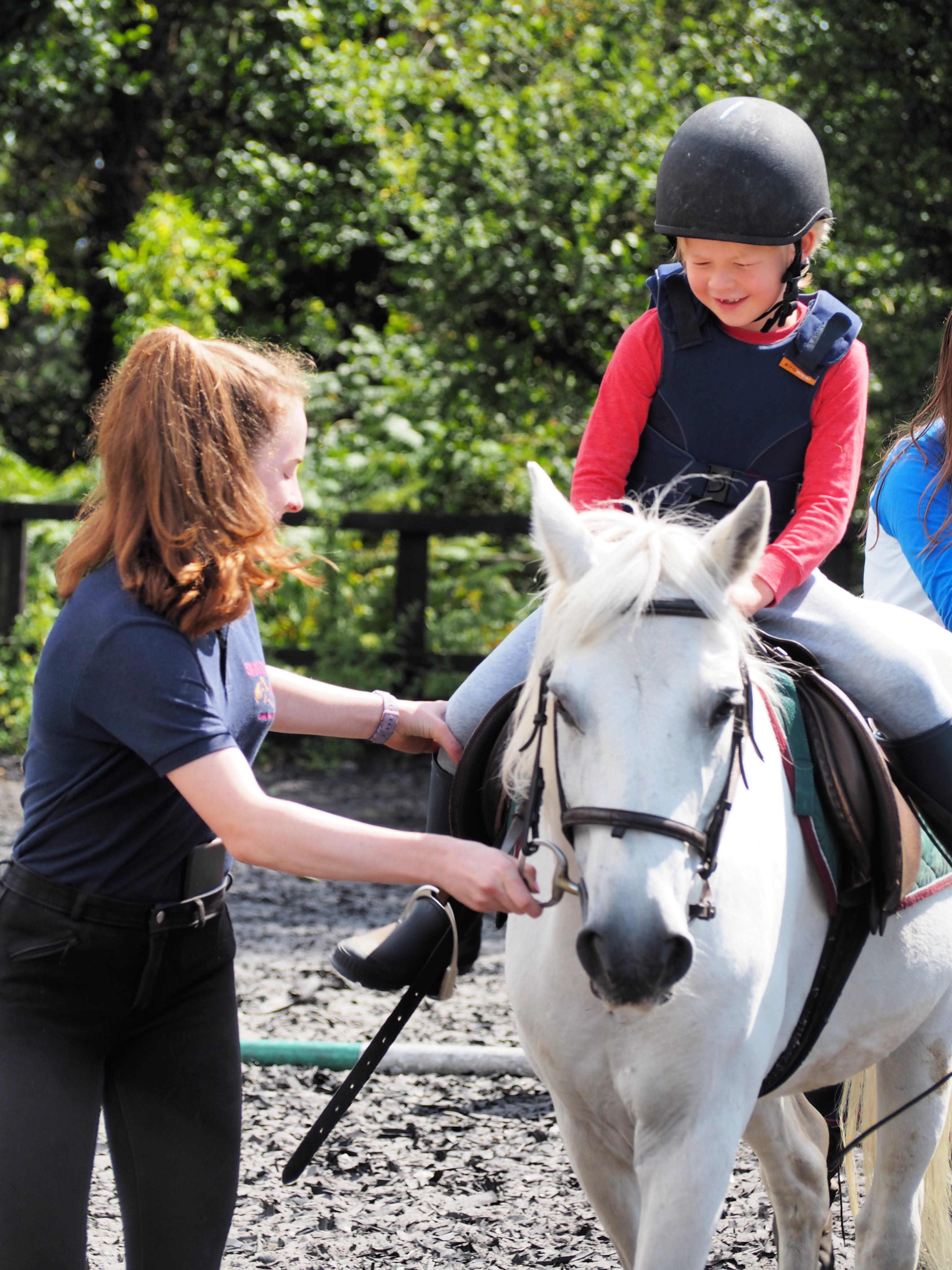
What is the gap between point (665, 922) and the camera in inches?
59.8

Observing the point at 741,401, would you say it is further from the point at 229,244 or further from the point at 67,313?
the point at 67,313

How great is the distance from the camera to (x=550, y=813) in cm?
187

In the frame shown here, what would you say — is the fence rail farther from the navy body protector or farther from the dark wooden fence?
the navy body protector

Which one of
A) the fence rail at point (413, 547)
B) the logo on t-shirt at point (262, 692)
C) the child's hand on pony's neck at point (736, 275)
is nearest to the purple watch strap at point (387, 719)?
the logo on t-shirt at point (262, 692)

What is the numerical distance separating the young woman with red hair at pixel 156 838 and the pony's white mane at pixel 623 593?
267 mm

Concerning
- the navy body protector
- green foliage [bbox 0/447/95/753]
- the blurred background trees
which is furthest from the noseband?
green foliage [bbox 0/447/95/753]

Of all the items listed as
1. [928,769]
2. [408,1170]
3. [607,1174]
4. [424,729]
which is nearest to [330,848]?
[424,729]

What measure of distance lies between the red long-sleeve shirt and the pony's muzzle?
0.97m

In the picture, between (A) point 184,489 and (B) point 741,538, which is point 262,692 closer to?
(A) point 184,489

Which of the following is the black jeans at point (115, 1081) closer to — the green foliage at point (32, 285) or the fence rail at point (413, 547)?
the fence rail at point (413, 547)

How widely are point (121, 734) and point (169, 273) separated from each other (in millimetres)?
Result: 8958

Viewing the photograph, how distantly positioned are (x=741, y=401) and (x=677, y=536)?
0.82 meters

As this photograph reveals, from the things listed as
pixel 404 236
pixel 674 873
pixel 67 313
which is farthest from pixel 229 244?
pixel 674 873

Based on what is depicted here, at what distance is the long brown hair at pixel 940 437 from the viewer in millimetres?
2887
